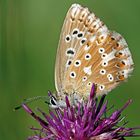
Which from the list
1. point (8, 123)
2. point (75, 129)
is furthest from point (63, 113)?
point (8, 123)

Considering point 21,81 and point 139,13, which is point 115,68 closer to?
point 21,81

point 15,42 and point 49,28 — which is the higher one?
point 49,28

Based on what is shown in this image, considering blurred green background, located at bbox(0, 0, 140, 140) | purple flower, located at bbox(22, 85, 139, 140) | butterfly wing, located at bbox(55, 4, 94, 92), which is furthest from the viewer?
blurred green background, located at bbox(0, 0, 140, 140)

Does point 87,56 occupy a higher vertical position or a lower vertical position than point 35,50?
lower

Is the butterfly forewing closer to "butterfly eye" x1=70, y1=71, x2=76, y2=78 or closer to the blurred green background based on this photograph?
"butterfly eye" x1=70, y1=71, x2=76, y2=78

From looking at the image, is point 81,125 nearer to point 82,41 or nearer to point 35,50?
point 82,41

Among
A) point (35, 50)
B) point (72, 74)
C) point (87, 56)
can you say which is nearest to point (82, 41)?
point (87, 56)

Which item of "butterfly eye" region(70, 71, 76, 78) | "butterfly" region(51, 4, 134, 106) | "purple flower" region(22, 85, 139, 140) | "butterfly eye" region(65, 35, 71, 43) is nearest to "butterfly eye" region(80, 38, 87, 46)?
"butterfly" region(51, 4, 134, 106)
